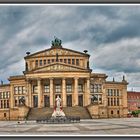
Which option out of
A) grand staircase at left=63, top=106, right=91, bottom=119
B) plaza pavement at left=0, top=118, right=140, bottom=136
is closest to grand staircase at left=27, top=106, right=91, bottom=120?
grand staircase at left=63, top=106, right=91, bottom=119

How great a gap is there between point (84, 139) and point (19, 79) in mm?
40017

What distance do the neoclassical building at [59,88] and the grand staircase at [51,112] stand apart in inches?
58.7

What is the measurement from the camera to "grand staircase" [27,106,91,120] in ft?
176

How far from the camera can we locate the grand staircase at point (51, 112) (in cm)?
5374

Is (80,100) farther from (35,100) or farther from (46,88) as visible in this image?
(35,100)

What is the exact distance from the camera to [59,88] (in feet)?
206

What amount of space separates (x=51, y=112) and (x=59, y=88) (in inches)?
357

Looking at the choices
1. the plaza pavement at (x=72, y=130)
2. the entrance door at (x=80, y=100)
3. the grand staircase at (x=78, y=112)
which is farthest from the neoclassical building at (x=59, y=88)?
the plaza pavement at (x=72, y=130)

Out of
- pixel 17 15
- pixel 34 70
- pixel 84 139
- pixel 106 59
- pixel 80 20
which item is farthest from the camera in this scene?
pixel 34 70

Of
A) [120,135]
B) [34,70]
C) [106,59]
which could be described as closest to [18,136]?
[120,135]

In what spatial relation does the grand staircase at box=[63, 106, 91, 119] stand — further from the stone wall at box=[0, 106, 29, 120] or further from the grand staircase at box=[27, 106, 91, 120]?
the stone wall at box=[0, 106, 29, 120]

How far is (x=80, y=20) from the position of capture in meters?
30.9

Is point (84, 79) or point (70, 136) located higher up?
point (84, 79)

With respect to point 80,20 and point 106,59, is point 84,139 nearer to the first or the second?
point 80,20
